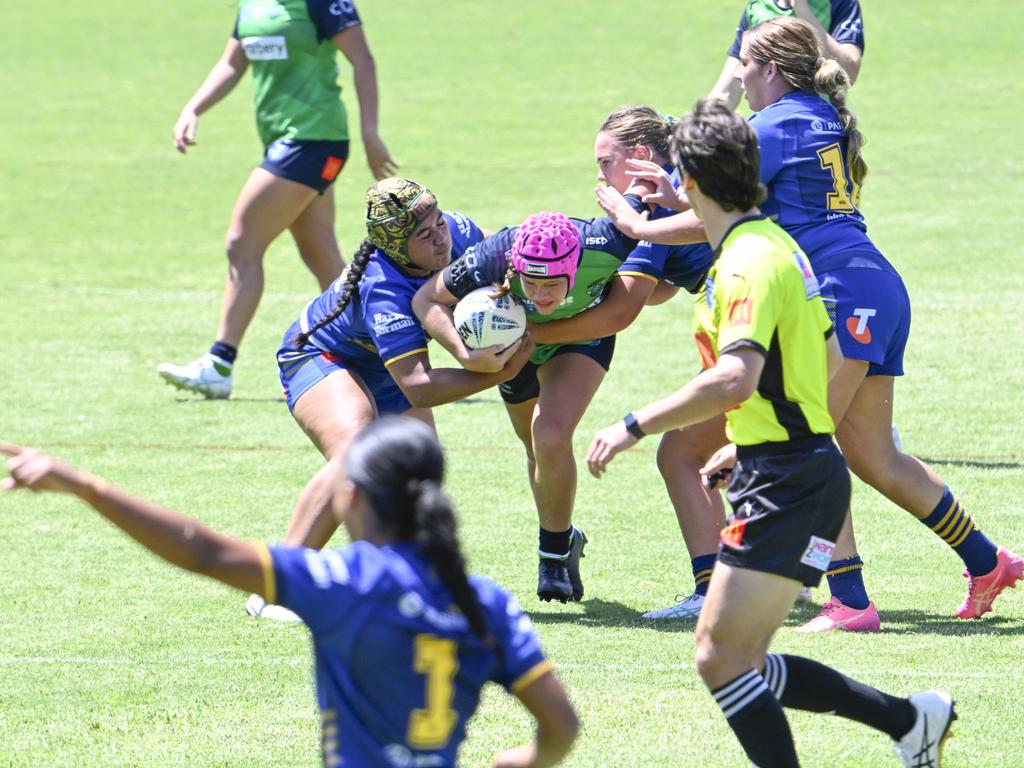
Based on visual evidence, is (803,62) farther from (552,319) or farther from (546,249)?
(552,319)

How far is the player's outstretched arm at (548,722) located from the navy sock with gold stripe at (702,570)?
2923 mm

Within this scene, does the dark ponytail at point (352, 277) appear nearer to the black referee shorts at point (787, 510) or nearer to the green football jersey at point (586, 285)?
the green football jersey at point (586, 285)

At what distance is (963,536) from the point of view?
5.89 meters

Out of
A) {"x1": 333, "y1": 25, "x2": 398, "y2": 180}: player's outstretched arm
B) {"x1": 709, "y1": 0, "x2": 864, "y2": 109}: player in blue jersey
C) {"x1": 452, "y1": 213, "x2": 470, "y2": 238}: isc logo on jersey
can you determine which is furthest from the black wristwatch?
{"x1": 333, "y1": 25, "x2": 398, "y2": 180}: player's outstretched arm

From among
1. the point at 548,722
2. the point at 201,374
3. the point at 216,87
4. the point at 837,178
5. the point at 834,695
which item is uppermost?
the point at 837,178

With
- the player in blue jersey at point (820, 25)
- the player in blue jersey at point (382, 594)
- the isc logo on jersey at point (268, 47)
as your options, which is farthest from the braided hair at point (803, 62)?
the isc logo on jersey at point (268, 47)

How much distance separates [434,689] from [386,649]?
12 centimetres

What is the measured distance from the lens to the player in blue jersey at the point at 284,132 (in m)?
9.60

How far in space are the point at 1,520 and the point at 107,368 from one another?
321cm

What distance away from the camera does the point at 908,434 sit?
8.61 meters

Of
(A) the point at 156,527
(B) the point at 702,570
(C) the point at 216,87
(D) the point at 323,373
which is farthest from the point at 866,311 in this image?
(C) the point at 216,87

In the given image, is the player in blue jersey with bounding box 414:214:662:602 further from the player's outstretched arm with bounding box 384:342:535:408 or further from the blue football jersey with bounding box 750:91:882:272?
the blue football jersey with bounding box 750:91:882:272

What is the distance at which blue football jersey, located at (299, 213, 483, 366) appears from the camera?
5895 millimetres

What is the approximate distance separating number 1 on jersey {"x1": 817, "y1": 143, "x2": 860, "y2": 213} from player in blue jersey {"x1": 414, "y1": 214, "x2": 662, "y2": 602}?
27.7 inches
